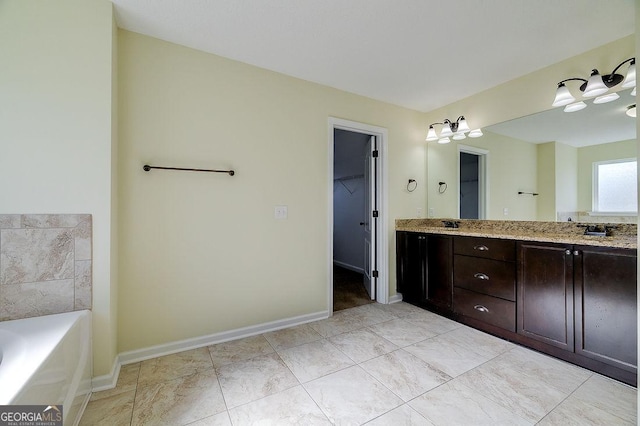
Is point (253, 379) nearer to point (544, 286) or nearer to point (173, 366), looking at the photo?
point (173, 366)

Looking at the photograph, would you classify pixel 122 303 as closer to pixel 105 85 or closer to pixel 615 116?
pixel 105 85

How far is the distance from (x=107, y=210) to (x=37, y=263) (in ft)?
1.46

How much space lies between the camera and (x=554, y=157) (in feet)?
8.00

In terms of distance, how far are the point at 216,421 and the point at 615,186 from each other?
318cm

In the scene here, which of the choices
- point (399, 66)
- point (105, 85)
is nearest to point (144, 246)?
point (105, 85)

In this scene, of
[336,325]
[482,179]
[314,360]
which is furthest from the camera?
[482,179]

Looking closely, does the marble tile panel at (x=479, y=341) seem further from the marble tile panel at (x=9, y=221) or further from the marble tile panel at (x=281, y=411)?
the marble tile panel at (x=9, y=221)

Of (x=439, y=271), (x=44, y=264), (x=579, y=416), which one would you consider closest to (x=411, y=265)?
(x=439, y=271)

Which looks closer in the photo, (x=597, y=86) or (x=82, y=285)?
(x=82, y=285)

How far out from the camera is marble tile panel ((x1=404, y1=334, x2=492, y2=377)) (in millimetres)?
1839

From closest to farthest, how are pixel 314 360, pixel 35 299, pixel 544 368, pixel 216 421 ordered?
pixel 216 421
pixel 35 299
pixel 544 368
pixel 314 360

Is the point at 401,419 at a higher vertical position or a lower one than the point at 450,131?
lower

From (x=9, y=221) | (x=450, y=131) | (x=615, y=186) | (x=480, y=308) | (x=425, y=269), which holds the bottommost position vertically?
(x=480, y=308)

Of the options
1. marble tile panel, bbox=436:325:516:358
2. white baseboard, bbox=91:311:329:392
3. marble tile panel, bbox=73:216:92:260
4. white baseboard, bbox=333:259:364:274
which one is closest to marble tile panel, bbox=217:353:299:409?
white baseboard, bbox=91:311:329:392
